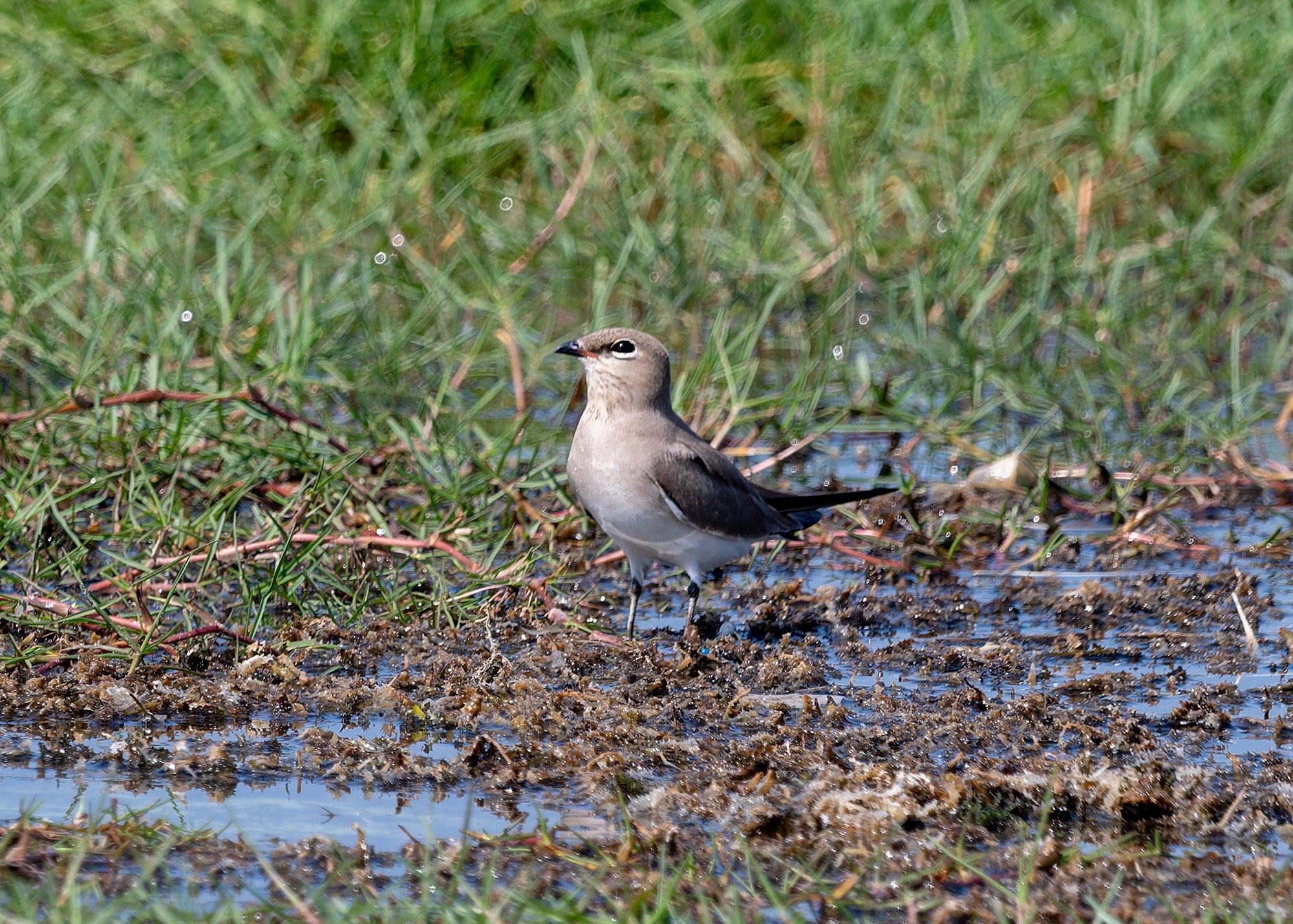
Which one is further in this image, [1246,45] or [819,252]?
[1246,45]

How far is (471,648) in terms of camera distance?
5559 mm

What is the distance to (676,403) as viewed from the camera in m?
7.04

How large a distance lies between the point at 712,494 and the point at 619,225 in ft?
9.95

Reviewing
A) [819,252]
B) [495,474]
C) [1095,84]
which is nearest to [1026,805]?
[495,474]

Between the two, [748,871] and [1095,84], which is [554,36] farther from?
[748,871]

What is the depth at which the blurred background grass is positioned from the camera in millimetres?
6875

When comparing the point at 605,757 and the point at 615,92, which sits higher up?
the point at 615,92

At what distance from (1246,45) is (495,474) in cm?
583

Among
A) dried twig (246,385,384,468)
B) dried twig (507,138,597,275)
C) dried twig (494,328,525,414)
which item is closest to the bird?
dried twig (246,385,384,468)

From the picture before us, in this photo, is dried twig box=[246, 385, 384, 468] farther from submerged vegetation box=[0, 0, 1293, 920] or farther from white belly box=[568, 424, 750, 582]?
white belly box=[568, 424, 750, 582]

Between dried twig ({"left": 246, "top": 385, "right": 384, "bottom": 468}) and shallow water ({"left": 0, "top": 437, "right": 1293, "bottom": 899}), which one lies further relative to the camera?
dried twig ({"left": 246, "top": 385, "right": 384, "bottom": 468})

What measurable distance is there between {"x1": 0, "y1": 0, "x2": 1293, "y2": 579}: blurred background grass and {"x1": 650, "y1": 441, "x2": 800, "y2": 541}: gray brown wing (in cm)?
70

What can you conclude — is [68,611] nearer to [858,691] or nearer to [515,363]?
[858,691]

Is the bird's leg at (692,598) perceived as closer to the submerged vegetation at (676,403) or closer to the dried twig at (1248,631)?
the submerged vegetation at (676,403)
